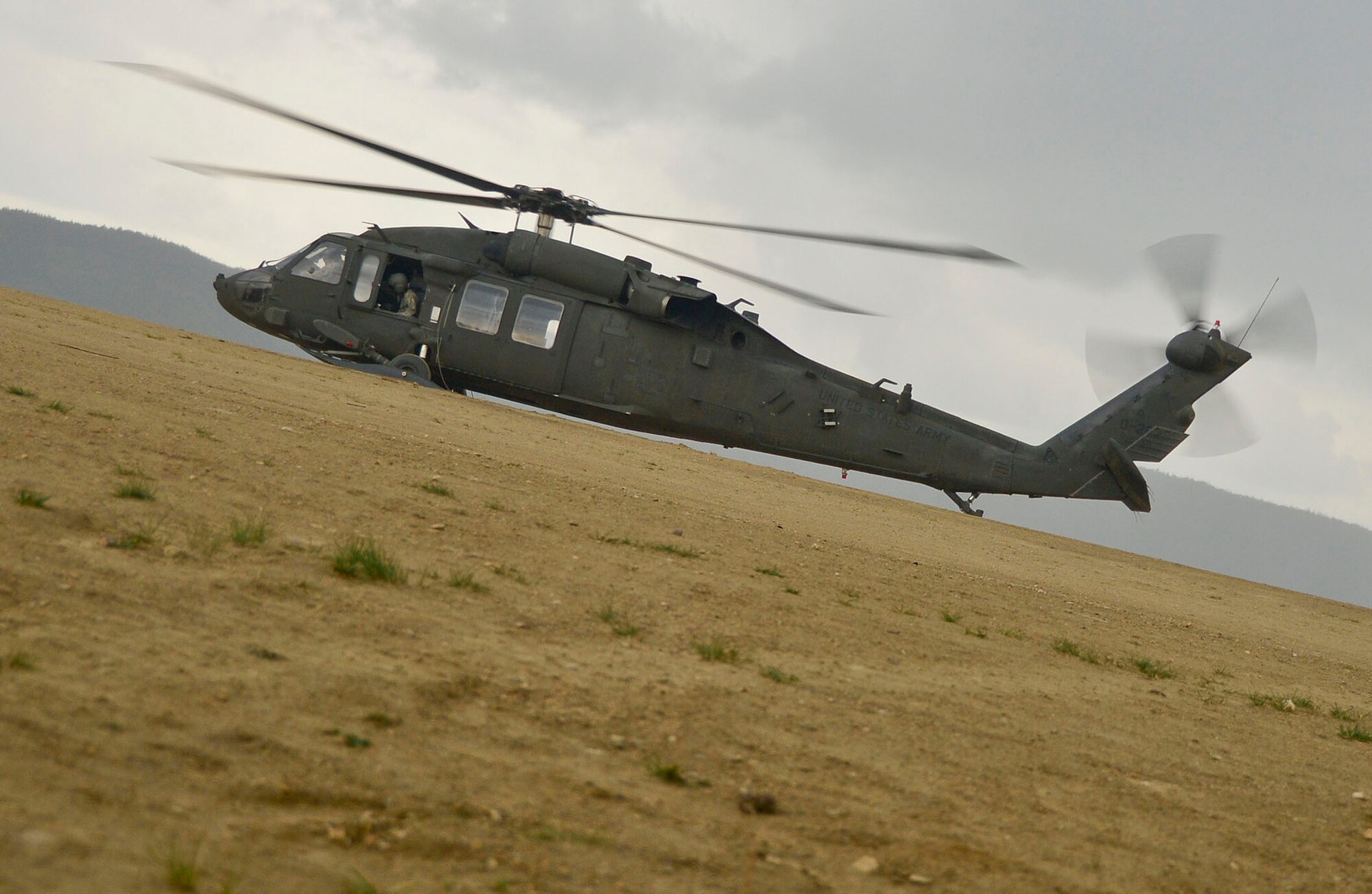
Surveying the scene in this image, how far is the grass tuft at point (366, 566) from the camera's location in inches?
213

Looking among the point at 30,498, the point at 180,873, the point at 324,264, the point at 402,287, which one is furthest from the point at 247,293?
the point at 180,873

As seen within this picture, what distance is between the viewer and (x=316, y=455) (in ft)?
27.4

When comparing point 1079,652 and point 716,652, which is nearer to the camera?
point 716,652

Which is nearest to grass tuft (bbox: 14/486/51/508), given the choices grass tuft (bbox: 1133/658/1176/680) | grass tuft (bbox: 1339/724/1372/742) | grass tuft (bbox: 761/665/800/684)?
grass tuft (bbox: 761/665/800/684)

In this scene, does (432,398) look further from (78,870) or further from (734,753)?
(78,870)

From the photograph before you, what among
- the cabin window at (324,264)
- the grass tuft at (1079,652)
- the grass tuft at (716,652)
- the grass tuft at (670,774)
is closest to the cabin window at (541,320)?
the cabin window at (324,264)

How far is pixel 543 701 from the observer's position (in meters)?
4.39

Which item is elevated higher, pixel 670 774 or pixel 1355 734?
pixel 1355 734

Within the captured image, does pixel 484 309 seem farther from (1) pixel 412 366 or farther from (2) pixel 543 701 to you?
(2) pixel 543 701

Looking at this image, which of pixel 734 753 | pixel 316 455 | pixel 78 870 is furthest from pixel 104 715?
pixel 316 455

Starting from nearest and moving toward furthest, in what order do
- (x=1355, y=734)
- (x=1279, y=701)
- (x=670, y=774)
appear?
(x=670, y=774), (x=1355, y=734), (x=1279, y=701)

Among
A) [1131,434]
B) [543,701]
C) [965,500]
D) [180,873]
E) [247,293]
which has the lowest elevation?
[180,873]

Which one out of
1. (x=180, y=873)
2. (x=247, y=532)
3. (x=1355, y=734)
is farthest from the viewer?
(x=1355, y=734)

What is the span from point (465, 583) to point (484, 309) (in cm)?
1388
